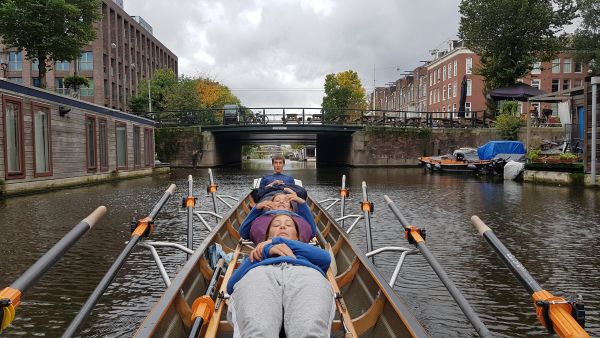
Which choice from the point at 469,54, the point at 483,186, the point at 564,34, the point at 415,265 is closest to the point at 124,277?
the point at 415,265

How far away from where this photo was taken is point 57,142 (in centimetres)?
1783

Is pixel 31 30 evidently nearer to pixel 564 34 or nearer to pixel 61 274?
pixel 61 274

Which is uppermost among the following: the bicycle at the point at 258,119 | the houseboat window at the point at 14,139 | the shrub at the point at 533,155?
the bicycle at the point at 258,119

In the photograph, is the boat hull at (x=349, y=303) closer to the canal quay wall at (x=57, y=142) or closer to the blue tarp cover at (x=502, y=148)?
the canal quay wall at (x=57, y=142)

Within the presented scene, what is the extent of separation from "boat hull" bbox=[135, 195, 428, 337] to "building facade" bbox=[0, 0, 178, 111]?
42.1 metres

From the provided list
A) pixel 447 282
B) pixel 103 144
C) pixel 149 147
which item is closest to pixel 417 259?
pixel 447 282

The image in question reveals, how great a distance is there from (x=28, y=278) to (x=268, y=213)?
254 centimetres

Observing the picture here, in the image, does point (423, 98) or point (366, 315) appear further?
point (423, 98)

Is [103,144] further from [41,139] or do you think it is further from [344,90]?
[344,90]

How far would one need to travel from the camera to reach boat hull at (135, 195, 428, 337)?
2.81 metres

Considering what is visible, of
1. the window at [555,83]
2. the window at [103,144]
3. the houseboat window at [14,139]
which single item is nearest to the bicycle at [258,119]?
the window at [103,144]

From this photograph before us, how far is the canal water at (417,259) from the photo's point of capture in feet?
15.0

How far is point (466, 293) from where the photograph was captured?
211 inches

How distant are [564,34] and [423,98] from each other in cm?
3686
